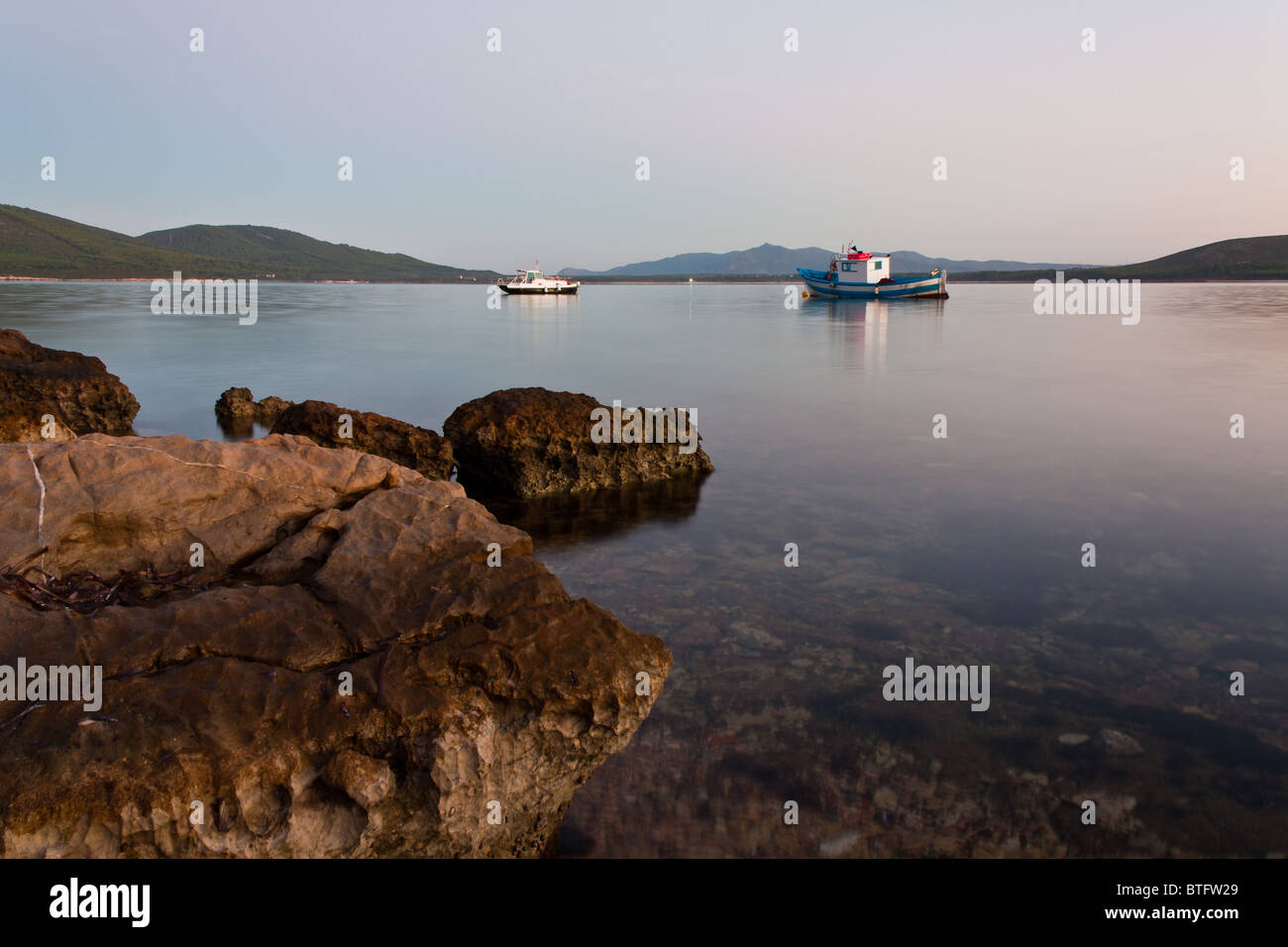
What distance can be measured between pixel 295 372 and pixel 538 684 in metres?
26.3

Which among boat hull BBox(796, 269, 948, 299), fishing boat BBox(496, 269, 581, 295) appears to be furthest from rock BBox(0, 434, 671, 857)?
fishing boat BBox(496, 269, 581, 295)

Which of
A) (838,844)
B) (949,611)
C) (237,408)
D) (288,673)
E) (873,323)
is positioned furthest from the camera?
(873,323)

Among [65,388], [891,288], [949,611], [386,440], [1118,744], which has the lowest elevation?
[1118,744]

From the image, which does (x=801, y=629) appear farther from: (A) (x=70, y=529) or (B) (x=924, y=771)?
(A) (x=70, y=529)

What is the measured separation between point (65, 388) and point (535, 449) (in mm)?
10382

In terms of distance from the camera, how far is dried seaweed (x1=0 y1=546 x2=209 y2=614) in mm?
4359

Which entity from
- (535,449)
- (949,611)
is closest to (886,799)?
(949,611)

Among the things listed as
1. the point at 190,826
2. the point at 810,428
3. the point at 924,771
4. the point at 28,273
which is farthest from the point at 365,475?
the point at 28,273

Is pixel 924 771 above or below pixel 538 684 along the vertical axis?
below

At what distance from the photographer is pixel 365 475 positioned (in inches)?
256
